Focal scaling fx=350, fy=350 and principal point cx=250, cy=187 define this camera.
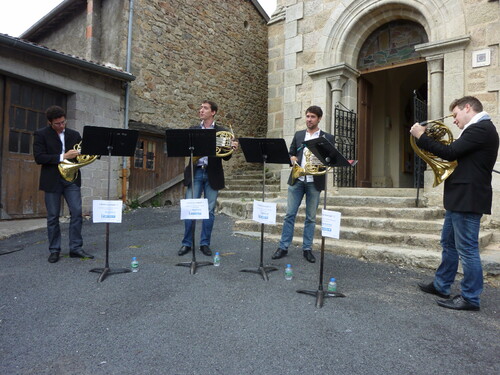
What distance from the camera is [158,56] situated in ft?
31.9

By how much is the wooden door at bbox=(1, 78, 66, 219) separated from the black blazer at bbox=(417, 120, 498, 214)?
732cm

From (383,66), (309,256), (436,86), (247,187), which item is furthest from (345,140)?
(309,256)

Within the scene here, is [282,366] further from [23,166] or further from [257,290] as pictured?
[23,166]

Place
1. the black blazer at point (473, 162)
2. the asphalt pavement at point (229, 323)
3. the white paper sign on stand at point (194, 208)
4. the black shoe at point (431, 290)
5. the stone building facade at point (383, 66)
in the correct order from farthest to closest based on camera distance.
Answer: the stone building facade at point (383, 66), the white paper sign on stand at point (194, 208), the black shoe at point (431, 290), the black blazer at point (473, 162), the asphalt pavement at point (229, 323)

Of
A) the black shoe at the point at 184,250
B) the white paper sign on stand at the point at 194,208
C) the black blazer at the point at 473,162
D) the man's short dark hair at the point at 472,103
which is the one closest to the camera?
the black blazer at the point at 473,162

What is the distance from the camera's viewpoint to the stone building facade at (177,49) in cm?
925

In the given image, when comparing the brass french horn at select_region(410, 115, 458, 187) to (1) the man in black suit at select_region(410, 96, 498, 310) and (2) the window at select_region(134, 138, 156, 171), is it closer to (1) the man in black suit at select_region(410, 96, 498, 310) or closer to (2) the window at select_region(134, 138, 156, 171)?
(1) the man in black suit at select_region(410, 96, 498, 310)

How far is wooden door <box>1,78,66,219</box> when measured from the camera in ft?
22.3

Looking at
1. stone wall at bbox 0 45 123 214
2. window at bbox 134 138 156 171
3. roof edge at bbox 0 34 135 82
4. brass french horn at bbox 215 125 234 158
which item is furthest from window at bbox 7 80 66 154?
brass french horn at bbox 215 125 234 158

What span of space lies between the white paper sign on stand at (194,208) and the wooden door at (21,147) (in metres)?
5.07

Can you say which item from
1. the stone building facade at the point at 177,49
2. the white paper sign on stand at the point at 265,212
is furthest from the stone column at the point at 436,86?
the stone building facade at the point at 177,49

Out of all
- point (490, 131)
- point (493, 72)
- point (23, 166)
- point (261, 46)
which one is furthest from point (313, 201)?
point (261, 46)

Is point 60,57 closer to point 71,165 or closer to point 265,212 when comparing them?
point 71,165

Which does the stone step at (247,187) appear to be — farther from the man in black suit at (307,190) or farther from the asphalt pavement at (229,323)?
the asphalt pavement at (229,323)
